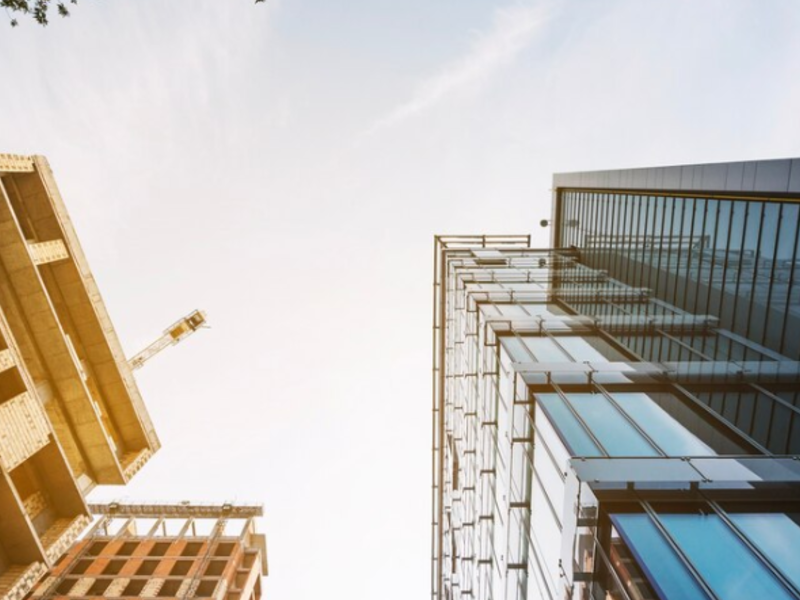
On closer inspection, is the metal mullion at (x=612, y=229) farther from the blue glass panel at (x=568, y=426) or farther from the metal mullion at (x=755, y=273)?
the blue glass panel at (x=568, y=426)

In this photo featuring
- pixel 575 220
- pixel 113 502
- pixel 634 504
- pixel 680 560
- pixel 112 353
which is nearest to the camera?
pixel 680 560

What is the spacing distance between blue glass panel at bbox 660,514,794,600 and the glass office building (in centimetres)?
3

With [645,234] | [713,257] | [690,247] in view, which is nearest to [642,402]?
[713,257]

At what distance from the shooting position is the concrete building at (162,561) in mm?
53125

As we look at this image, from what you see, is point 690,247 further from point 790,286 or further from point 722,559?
point 722,559

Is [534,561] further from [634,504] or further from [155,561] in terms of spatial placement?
[155,561]

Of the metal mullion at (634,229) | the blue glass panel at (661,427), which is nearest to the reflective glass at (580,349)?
the blue glass panel at (661,427)

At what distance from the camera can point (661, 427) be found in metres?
13.1

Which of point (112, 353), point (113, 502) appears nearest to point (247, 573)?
point (113, 502)

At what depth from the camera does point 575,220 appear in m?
37.2

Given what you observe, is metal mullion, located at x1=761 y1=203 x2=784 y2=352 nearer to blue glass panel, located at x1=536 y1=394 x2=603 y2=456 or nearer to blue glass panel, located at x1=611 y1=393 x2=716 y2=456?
blue glass panel, located at x1=611 y1=393 x2=716 y2=456

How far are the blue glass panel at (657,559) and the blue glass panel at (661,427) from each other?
10.2 feet

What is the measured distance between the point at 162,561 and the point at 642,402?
2453 inches

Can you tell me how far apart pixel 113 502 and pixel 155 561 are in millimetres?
13990
